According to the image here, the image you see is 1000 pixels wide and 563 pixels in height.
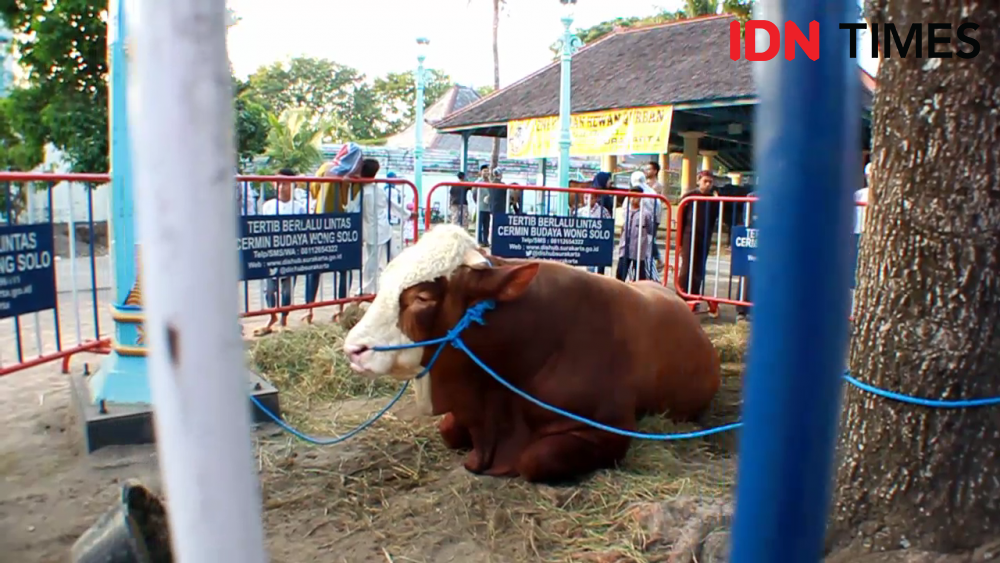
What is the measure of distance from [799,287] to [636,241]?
8.19m

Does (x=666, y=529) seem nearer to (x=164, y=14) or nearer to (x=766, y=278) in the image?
(x=766, y=278)

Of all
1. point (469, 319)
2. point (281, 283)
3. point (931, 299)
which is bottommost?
point (281, 283)

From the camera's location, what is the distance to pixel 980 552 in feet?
7.89

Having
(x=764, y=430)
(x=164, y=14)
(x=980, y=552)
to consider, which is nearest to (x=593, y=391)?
(x=980, y=552)

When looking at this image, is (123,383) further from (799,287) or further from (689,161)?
(689,161)

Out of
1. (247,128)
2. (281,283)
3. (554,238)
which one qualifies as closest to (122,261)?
(281,283)

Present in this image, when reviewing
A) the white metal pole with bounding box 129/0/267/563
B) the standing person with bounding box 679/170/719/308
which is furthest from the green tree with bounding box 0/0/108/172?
the white metal pole with bounding box 129/0/267/563

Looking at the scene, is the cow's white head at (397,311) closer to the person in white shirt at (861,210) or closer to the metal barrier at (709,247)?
the person in white shirt at (861,210)

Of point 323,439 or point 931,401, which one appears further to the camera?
point 323,439

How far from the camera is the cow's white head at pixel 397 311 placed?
332cm

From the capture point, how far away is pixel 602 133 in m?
14.8

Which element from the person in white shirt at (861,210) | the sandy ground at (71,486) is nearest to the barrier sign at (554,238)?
the person in white shirt at (861,210)

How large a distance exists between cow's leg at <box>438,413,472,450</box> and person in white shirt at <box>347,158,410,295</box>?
115 inches

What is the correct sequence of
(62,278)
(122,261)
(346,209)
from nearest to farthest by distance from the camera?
(122,261)
(346,209)
(62,278)
